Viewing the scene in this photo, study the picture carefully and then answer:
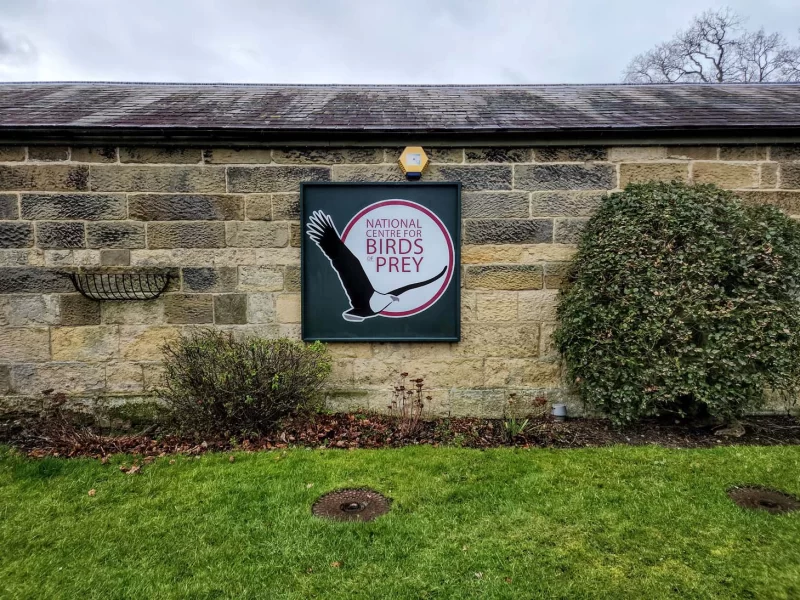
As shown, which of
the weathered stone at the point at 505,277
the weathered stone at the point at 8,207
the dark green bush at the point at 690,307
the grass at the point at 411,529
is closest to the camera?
the grass at the point at 411,529

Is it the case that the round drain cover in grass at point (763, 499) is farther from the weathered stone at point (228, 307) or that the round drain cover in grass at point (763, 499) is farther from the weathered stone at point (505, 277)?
the weathered stone at point (228, 307)

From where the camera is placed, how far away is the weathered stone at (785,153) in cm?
499

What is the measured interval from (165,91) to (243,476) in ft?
18.5

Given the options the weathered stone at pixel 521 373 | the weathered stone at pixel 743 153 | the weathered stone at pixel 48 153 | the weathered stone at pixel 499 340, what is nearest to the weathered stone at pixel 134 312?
the weathered stone at pixel 48 153

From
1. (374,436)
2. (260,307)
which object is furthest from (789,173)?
(260,307)

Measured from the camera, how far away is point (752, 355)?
4.21 m

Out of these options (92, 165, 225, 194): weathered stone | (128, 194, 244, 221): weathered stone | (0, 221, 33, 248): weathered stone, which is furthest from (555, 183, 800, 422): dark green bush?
(0, 221, 33, 248): weathered stone

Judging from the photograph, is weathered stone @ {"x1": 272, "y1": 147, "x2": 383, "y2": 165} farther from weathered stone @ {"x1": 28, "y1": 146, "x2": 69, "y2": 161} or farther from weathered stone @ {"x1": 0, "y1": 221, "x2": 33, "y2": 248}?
weathered stone @ {"x1": 0, "y1": 221, "x2": 33, "y2": 248}

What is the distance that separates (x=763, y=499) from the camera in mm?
3244

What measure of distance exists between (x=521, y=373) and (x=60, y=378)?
4935mm

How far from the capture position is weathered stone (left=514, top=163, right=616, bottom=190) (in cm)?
500

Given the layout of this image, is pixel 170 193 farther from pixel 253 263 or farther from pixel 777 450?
pixel 777 450

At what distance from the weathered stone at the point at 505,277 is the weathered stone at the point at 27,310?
439 centimetres

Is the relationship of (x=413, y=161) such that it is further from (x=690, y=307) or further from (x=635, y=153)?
(x=690, y=307)
